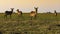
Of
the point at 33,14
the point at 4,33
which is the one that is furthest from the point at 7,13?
the point at 4,33

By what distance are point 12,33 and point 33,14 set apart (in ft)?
58.4

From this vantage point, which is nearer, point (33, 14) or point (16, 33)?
point (16, 33)

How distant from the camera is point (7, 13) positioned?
34469 mm

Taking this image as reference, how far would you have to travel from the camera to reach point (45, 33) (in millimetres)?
15547

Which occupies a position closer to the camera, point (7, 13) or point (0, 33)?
point (0, 33)

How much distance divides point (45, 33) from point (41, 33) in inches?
11.5

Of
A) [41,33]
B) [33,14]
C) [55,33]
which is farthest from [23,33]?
[33,14]

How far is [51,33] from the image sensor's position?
50.6 feet

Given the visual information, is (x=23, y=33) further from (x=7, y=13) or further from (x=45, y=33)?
(x=7, y=13)

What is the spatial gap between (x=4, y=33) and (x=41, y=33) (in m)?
2.74

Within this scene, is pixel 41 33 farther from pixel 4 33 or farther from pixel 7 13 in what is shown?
pixel 7 13

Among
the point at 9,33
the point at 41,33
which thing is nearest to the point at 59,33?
the point at 41,33

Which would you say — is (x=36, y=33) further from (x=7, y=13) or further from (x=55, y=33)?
(x=7, y=13)

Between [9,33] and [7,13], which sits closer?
[9,33]
